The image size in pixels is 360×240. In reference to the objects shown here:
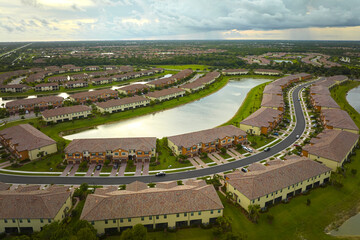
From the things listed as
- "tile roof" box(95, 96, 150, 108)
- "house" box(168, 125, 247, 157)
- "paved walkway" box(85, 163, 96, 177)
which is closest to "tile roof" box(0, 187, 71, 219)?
"paved walkway" box(85, 163, 96, 177)

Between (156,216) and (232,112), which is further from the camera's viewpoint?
(232,112)

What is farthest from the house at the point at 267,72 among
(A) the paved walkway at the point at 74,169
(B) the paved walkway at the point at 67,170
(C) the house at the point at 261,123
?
(B) the paved walkway at the point at 67,170

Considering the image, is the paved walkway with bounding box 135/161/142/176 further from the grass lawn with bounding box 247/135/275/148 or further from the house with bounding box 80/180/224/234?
the grass lawn with bounding box 247/135/275/148

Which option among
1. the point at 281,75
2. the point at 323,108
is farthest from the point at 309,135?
the point at 281,75

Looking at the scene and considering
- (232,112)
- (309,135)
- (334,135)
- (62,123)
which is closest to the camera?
(334,135)

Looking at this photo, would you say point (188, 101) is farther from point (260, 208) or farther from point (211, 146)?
point (260, 208)

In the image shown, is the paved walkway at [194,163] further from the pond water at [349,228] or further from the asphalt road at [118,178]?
the pond water at [349,228]
